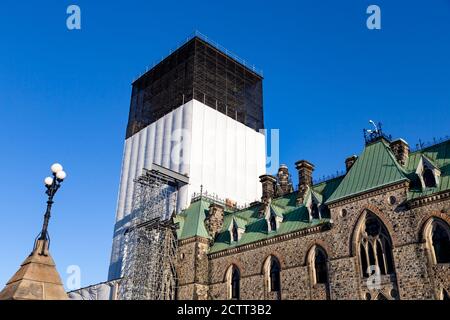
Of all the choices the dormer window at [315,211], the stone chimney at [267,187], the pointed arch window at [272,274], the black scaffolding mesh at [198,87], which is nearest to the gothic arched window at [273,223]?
the pointed arch window at [272,274]

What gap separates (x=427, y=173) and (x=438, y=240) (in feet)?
14.9

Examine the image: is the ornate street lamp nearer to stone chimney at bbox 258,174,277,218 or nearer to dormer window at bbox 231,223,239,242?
dormer window at bbox 231,223,239,242

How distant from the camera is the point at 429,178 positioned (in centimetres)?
2897

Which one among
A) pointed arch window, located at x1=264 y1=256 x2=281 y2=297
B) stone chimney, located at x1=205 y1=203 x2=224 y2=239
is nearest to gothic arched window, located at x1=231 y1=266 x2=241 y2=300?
pointed arch window, located at x1=264 y1=256 x2=281 y2=297

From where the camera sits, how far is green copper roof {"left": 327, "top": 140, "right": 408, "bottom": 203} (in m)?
30.5

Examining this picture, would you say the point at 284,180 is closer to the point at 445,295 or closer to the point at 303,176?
the point at 303,176

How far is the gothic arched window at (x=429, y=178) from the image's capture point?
1126 inches

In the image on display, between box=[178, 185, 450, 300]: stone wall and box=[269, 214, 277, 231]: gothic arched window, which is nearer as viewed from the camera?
box=[178, 185, 450, 300]: stone wall

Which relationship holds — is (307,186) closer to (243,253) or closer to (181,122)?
(243,253)

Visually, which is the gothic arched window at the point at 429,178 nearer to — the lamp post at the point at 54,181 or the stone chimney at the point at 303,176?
the stone chimney at the point at 303,176

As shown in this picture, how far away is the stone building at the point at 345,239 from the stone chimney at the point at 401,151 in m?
0.07

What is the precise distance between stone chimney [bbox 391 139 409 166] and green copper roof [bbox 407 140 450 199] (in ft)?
1.17
